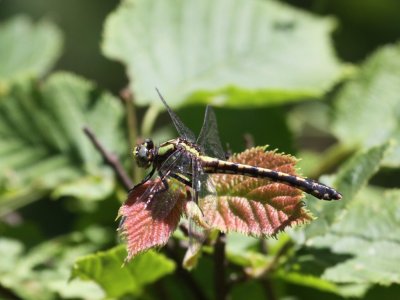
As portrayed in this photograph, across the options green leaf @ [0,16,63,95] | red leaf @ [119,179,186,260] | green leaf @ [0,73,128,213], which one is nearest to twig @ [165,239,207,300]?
red leaf @ [119,179,186,260]

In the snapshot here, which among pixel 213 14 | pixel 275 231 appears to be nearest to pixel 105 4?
pixel 213 14

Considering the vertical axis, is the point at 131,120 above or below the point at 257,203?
above

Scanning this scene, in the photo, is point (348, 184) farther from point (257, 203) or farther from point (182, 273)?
point (182, 273)


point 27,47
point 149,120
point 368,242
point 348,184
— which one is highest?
point 27,47

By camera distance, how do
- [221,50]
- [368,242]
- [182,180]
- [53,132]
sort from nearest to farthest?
[182,180], [368,242], [53,132], [221,50]

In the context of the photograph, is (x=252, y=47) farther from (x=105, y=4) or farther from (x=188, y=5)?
(x=105, y=4)

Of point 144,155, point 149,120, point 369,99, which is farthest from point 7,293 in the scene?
point 369,99
